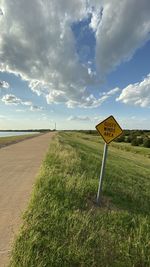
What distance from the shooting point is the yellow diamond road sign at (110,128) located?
23.0ft

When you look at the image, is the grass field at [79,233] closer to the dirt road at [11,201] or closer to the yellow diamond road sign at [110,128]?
the dirt road at [11,201]

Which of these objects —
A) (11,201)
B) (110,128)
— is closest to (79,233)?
(110,128)

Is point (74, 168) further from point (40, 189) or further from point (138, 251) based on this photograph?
point (138, 251)

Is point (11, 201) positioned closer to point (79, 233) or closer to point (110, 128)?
point (79, 233)

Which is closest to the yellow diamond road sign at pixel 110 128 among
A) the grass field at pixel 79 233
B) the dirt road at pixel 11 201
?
the grass field at pixel 79 233

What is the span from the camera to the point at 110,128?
23.1ft

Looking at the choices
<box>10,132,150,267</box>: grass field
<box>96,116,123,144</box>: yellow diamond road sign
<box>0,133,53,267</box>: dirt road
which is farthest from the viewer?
<box>96,116,123,144</box>: yellow diamond road sign

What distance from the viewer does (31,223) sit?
17.1ft

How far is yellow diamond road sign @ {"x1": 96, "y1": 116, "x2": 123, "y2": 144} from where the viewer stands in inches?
276

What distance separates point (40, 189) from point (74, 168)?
429cm

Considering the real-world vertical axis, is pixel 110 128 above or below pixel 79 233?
above

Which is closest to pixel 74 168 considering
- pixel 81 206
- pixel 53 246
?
pixel 81 206

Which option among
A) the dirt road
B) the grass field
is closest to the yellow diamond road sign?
the grass field

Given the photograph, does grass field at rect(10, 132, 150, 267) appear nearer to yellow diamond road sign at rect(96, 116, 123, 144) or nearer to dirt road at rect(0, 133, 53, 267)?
dirt road at rect(0, 133, 53, 267)
